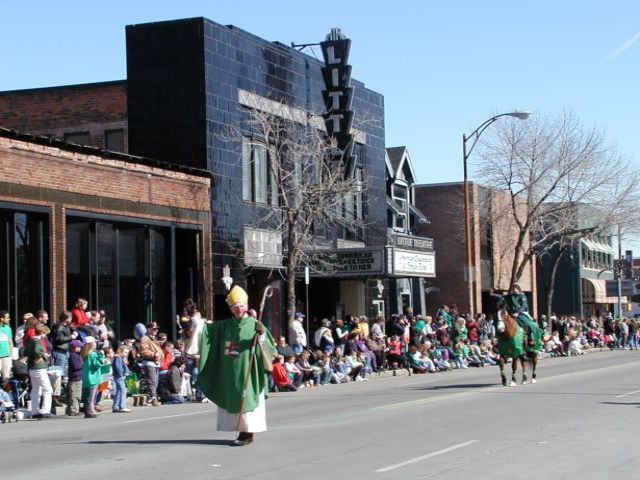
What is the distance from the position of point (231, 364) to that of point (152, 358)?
10.0 meters

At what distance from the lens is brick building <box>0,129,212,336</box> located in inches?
1033

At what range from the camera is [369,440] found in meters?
14.7

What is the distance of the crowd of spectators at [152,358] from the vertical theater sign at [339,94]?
5.64 meters

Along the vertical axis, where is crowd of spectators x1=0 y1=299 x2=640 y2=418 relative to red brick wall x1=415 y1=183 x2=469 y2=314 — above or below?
below

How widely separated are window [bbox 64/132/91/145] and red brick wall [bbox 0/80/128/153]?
0.35 feet

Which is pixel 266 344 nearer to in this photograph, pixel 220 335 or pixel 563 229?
pixel 220 335

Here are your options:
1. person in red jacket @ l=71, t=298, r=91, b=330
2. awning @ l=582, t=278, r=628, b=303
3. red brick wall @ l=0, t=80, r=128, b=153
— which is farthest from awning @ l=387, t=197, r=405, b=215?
awning @ l=582, t=278, r=628, b=303

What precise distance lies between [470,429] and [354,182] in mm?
20205

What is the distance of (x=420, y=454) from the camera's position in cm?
1319

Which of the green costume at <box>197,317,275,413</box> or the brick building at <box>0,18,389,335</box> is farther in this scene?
the brick building at <box>0,18,389,335</box>

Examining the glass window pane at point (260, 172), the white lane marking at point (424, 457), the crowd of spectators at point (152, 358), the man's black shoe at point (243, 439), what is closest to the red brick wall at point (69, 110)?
the glass window pane at point (260, 172)

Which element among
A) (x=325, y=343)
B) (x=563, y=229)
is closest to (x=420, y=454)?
(x=325, y=343)

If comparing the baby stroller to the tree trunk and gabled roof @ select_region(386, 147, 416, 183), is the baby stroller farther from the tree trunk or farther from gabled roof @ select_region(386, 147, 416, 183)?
gabled roof @ select_region(386, 147, 416, 183)

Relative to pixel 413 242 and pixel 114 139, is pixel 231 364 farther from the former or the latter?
pixel 413 242
